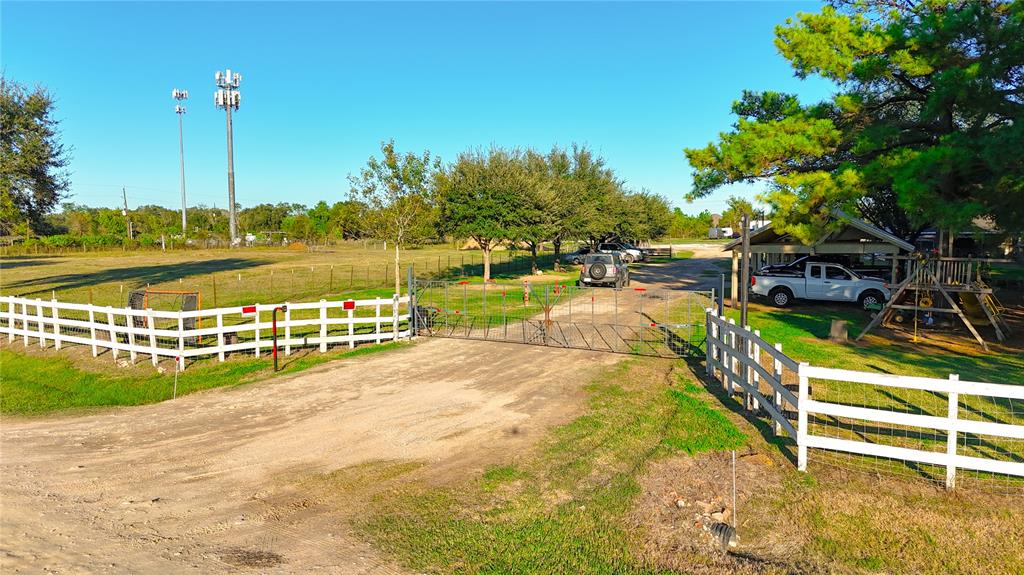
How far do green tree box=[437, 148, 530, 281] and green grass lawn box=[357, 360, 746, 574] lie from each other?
2177 centimetres

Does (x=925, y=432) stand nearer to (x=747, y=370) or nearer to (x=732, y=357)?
(x=747, y=370)

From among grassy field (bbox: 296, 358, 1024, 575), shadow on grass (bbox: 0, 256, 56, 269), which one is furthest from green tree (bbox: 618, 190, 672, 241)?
shadow on grass (bbox: 0, 256, 56, 269)

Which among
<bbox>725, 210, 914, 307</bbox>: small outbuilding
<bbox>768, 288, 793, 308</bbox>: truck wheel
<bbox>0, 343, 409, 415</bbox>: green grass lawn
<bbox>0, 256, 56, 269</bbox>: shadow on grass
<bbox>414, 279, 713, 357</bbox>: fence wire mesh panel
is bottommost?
<bbox>0, 343, 409, 415</bbox>: green grass lawn

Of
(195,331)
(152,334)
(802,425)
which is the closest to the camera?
(802,425)

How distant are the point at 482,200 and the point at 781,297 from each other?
15506mm

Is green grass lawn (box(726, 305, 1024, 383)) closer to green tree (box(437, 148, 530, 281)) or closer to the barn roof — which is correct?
the barn roof

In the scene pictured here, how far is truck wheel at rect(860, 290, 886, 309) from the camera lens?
2019 centimetres

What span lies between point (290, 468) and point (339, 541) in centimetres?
206

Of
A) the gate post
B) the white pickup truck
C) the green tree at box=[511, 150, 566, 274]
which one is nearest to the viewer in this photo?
the gate post

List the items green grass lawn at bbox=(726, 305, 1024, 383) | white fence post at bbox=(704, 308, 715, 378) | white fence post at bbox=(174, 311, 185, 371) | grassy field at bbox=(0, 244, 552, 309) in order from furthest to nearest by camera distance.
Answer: grassy field at bbox=(0, 244, 552, 309), white fence post at bbox=(174, 311, 185, 371), green grass lawn at bbox=(726, 305, 1024, 383), white fence post at bbox=(704, 308, 715, 378)

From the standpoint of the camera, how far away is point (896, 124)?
1609 cm

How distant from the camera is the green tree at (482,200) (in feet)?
98.6

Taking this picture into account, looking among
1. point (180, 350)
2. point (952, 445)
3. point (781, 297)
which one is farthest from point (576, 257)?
point (952, 445)

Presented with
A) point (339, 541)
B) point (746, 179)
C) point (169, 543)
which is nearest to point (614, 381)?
point (339, 541)
